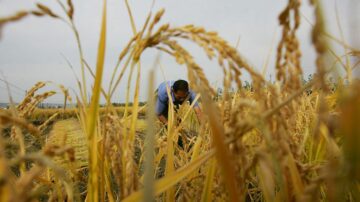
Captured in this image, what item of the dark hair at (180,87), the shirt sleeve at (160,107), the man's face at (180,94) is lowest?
the shirt sleeve at (160,107)

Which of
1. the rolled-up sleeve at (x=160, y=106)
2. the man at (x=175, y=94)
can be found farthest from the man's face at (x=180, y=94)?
the rolled-up sleeve at (x=160, y=106)

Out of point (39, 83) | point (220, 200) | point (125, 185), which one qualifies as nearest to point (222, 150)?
point (125, 185)

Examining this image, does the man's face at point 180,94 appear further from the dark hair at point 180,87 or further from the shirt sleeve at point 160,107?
the shirt sleeve at point 160,107

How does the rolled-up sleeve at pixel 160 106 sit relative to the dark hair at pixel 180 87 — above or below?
below

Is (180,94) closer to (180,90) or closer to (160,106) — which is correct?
(180,90)

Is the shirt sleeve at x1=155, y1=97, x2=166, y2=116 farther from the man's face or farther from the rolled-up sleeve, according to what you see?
the man's face

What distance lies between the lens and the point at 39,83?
31.0 inches

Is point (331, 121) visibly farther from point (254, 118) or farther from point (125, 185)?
point (125, 185)

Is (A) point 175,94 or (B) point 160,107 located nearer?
(A) point 175,94

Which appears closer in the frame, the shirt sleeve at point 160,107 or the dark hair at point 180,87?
the dark hair at point 180,87

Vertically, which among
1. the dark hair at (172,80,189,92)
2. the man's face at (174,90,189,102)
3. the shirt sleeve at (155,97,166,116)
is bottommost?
the shirt sleeve at (155,97,166,116)

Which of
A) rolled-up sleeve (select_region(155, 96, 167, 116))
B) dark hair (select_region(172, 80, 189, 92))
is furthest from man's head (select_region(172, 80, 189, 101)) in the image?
rolled-up sleeve (select_region(155, 96, 167, 116))

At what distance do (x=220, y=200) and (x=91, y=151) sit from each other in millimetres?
340

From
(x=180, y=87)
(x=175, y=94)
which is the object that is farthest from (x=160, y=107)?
(x=180, y=87)
